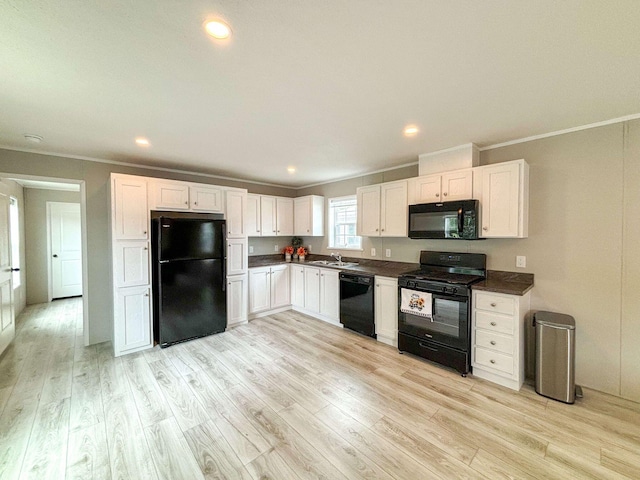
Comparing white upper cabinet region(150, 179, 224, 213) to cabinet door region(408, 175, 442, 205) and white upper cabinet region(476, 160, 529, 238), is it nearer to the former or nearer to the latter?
cabinet door region(408, 175, 442, 205)

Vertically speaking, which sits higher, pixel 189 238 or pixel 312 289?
pixel 189 238

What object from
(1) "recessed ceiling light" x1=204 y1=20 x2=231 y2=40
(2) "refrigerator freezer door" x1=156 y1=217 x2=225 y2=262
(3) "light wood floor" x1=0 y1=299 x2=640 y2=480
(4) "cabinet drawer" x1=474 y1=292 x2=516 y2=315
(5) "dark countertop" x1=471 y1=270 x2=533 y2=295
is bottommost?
(3) "light wood floor" x1=0 y1=299 x2=640 y2=480

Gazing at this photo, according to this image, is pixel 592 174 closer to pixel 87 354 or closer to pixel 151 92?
pixel 151 92

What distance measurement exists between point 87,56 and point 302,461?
285 cm

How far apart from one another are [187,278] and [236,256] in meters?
0.81

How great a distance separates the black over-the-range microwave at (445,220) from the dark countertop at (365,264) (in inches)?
23.6

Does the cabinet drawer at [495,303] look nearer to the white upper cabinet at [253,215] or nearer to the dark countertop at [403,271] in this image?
the dark countertop at [403,271]

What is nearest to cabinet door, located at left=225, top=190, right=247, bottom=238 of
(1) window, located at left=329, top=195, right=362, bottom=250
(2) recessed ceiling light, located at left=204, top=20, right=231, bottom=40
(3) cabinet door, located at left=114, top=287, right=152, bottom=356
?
(3) cabinet door, located at left=114, top=287, right=152, bottom=356

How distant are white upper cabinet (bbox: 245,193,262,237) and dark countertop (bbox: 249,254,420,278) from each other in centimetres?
55

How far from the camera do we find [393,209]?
3730mm

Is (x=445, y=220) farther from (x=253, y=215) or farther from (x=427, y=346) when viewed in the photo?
(x=253, y=215)

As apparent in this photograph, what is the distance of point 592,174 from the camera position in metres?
2.49

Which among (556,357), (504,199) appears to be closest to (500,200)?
(504,199)

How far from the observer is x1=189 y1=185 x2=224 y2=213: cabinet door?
385cm
